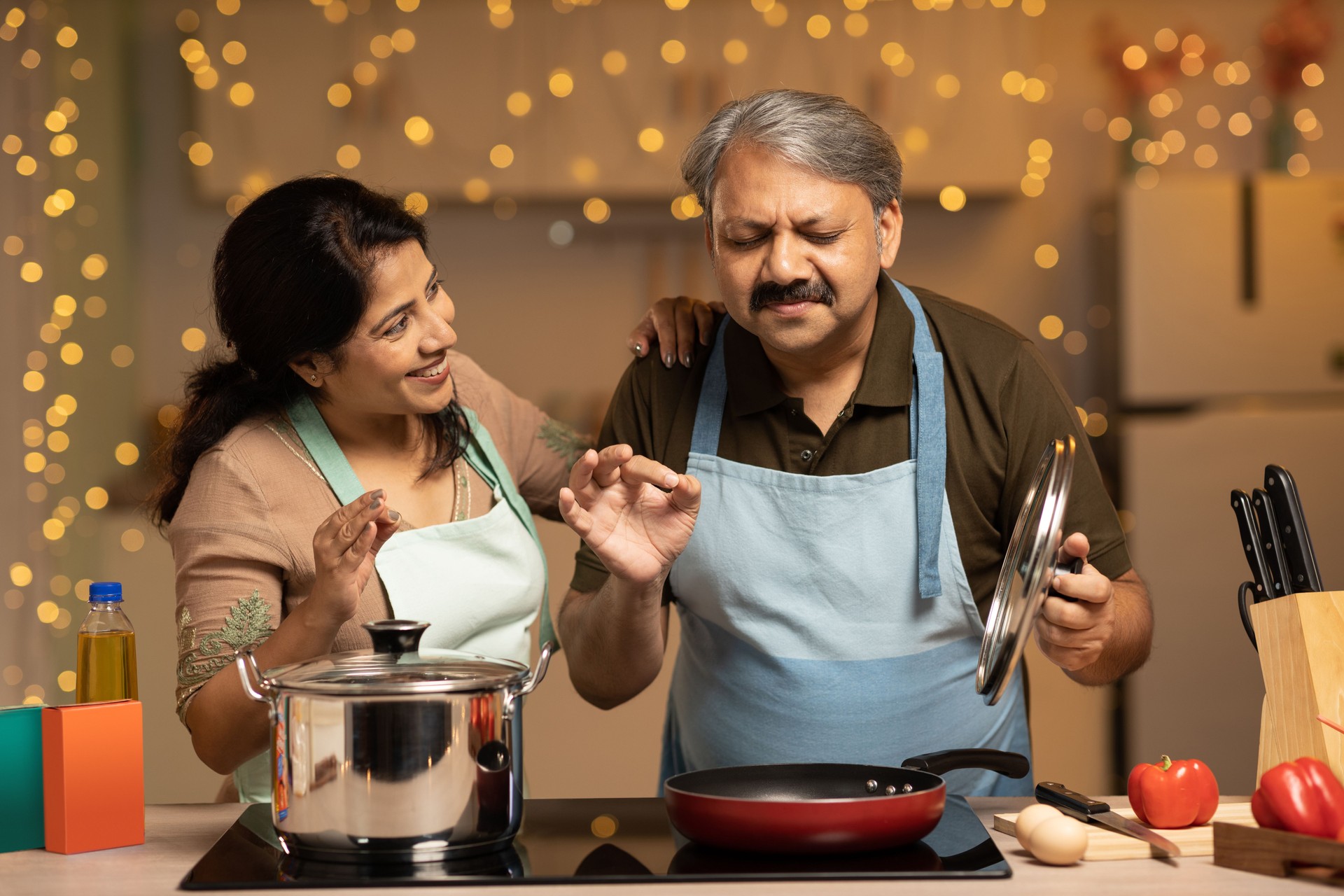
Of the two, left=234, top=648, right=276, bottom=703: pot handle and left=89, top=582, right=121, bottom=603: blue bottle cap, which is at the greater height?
left=89, top=582, right=121, bottom=603: blue bottle cap

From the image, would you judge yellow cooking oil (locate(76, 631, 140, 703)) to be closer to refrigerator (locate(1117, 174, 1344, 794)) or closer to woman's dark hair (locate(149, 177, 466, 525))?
woman's dark hair (locate(149, 177, 466, 525))

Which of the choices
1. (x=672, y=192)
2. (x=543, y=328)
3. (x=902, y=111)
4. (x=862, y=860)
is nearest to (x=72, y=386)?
(x=543, y=328)

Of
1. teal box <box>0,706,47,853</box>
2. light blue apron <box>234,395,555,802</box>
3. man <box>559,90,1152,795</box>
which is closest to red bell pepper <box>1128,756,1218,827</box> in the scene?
man <box>559,90,1152,795</box>

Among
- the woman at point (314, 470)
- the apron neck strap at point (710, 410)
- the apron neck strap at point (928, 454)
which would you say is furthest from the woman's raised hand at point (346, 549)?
the apron neck strap at point (928, 454)

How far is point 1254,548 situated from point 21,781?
1.13 meters

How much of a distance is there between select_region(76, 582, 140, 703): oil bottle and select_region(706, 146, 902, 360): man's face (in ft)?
2.36

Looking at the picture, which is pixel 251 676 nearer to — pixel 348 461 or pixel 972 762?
pixel 348 461

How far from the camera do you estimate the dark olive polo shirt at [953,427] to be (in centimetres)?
145

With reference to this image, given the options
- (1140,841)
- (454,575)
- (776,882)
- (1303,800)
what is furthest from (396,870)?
(1303,800)

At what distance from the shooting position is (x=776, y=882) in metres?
0.97

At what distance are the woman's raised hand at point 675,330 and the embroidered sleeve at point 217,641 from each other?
59 centimetres

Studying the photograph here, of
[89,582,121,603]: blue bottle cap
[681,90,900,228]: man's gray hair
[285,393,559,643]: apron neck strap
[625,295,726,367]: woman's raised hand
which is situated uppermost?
[681,90,900,228]: man's gray hair

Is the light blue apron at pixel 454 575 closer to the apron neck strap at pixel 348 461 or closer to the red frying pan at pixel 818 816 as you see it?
the apron neck strap at pixel 348 461

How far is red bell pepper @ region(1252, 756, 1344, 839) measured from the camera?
97 centimetres
